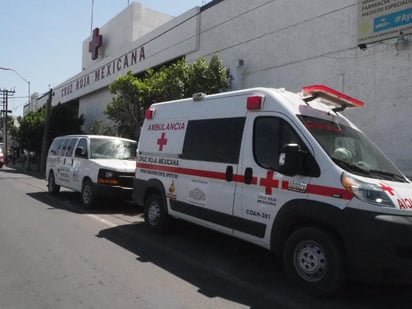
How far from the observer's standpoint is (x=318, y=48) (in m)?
12.8

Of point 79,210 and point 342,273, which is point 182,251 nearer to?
point 342,273

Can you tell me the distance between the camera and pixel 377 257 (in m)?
4.45

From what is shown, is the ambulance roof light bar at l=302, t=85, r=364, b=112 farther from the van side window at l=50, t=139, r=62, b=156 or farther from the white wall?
the van side window at l=50, t=139, r=62, b=156

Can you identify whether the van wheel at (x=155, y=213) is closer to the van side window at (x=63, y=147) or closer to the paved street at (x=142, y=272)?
the paved street at (x=142, y=272)

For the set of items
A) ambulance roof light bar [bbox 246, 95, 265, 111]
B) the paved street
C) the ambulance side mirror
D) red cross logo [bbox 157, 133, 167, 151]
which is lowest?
the paved street

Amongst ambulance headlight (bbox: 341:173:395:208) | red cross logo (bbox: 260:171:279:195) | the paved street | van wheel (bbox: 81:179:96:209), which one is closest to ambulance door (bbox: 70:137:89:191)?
van wheel (bbox: 81:179:96:209)

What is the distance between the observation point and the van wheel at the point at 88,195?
A: 1108 cm

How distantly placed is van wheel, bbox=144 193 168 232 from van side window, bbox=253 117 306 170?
2554mm

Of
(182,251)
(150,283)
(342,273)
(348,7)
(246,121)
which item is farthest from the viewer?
(348,7)

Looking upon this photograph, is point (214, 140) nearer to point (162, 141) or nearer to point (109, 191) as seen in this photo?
point (162, 141)

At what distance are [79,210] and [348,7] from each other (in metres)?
8.66

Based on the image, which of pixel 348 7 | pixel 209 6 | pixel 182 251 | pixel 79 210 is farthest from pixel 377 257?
pixel 209 6

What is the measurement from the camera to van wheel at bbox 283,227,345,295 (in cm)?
477

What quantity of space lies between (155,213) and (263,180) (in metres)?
3.04
